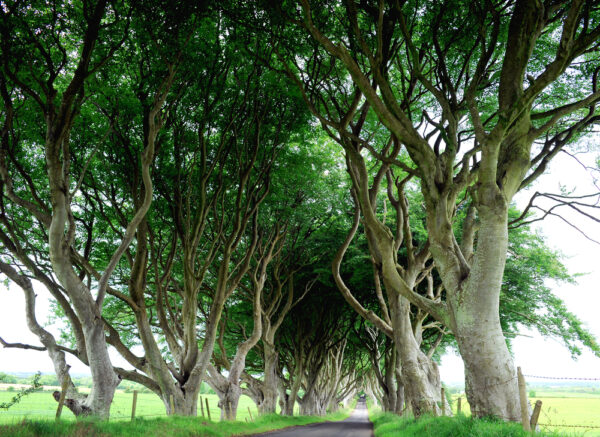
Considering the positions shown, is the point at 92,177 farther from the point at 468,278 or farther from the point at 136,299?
the point at 468,278

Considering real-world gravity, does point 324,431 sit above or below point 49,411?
below

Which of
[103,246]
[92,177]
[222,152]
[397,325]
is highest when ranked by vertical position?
[222,152]

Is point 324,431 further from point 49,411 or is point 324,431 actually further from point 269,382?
point 49,411

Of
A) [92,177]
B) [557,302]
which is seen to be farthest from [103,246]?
[557,302]

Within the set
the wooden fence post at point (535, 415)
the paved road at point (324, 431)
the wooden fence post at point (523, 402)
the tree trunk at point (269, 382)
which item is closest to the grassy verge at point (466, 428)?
the wooden fence post at point (523, 402)

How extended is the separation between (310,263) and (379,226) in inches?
439

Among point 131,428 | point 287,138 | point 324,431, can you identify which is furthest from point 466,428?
point 324,431

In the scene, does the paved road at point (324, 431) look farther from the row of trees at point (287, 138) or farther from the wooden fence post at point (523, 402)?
the wooden fence post at point (523, 402)

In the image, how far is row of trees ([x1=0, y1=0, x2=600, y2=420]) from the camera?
6.73m

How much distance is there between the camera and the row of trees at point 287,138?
6.73 meters

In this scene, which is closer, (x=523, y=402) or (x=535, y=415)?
(x=535, y=415)

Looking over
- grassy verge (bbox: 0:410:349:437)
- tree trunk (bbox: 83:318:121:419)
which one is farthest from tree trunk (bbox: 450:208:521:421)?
tree trunk (bbox: 83:318:121:419)

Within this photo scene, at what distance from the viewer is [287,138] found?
12.6 metres

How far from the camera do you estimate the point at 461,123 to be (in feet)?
37.8
